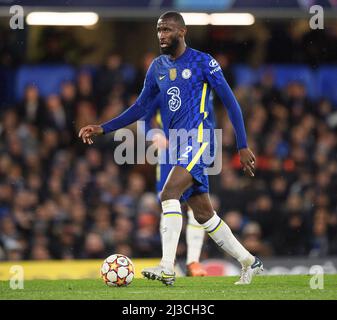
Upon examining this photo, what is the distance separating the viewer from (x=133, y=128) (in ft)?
51.0

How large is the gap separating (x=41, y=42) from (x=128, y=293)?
9852 mm

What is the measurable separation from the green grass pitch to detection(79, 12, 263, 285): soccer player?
0.27m

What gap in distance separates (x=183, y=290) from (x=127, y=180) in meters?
7.07

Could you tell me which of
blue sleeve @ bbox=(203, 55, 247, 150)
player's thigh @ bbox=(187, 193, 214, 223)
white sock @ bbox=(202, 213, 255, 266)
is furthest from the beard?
white sock @ bbox=(202, 213, 255, 266)

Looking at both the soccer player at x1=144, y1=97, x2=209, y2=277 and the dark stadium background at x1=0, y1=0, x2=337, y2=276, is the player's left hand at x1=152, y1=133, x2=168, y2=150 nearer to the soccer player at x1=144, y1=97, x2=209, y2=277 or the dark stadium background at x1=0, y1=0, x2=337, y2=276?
the soccer player at x1=144, y1=97, x2=209, y2=277

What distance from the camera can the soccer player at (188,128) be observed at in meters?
8.70

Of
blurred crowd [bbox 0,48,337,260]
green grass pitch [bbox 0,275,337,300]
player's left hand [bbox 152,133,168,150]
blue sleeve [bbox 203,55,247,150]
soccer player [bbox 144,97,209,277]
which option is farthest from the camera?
blurred crowd [bbox 0,48,337,260]

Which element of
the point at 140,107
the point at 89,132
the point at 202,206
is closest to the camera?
the point at 202,206

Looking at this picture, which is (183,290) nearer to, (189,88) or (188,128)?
(188,128)

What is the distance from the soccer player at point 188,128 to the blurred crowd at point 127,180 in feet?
17.5

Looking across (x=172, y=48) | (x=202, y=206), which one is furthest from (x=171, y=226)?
(x=172, y=48)

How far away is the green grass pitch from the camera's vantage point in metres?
8.22

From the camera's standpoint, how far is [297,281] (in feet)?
32.0
